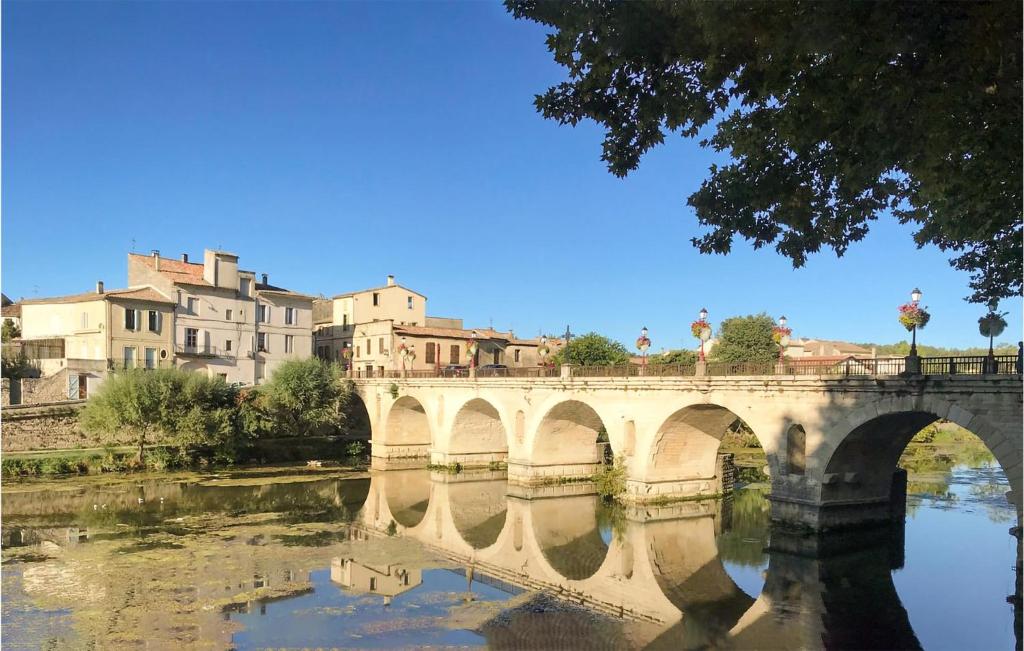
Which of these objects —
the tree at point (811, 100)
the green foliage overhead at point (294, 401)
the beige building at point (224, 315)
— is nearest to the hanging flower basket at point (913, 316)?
the tree at point (811, 100)

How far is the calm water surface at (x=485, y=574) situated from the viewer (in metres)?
16.1

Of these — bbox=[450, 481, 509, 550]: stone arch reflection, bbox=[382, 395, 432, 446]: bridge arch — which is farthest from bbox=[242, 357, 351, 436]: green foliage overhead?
bbox=[450, 481, 509, 550]: stone arch reflection

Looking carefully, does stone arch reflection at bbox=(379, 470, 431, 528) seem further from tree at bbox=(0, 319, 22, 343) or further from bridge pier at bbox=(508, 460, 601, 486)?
tree at bbox=(0, 319, 22, 343)

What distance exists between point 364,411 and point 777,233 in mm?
45723

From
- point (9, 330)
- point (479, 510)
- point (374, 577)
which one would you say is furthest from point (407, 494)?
point (9, 330)

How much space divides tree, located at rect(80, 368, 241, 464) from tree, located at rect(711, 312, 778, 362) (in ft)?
129

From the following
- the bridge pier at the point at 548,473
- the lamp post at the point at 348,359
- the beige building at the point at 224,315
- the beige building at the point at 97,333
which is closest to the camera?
the bridge pier at the point at 548,473

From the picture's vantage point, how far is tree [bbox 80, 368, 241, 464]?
38125 millimetres

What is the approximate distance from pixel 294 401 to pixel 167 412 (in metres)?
7.32

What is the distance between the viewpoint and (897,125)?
7875 mm

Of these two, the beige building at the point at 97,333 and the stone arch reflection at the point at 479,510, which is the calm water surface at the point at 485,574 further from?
the beige building at the point at 97,333

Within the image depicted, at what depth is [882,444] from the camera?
24438mm

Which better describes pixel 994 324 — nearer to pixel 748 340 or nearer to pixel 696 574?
pixel 696 574

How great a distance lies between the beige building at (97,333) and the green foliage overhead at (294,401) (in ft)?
24.2
